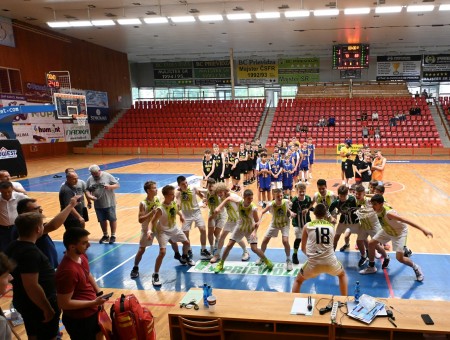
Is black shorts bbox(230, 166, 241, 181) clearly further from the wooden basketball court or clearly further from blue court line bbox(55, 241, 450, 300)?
blue court line bbox(55, 241, 450, 300)

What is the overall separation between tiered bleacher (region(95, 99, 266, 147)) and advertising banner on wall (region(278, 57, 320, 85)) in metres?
2.91

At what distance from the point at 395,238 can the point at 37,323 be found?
515 centimetres

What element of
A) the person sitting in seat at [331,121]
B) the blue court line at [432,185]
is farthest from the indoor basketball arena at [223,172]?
the person sitting in seat at [331,121]

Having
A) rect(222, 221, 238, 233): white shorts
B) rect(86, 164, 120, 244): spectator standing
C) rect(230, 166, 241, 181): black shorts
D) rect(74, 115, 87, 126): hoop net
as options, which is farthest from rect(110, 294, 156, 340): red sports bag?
rect(74, 115, 87, 126): hoop net

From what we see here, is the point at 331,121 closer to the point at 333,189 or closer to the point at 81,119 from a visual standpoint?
the point at 333,189

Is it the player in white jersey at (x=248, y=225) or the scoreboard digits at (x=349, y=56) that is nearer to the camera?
the player in white jersey at (x=248, y=225)

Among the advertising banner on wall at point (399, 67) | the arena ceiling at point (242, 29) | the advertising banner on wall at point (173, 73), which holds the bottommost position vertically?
the advertising banner on wall at point (399, 67)

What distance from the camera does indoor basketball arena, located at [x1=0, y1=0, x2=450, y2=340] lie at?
12.0 ft

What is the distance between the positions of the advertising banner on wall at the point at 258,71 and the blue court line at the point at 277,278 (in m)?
24.2

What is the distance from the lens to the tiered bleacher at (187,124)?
26.2m

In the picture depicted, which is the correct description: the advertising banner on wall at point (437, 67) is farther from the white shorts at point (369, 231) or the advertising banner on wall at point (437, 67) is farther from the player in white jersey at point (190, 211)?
the player in white jersey at point (190, 211)

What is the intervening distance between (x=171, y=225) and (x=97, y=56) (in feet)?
84.5

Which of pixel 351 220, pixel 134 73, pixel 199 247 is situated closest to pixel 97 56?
pixel 134 73

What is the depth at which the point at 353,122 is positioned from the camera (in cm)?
2528
